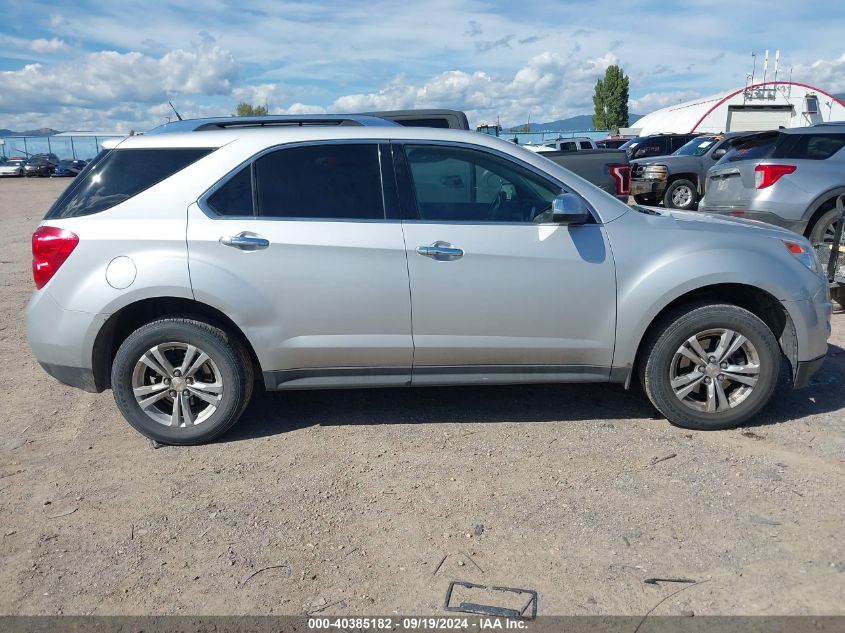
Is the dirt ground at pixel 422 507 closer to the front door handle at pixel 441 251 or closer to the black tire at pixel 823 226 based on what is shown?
the front door handle at pixel 441 251

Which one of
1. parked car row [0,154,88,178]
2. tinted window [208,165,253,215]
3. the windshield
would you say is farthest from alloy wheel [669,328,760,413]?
parked car row [0,154,88,178]

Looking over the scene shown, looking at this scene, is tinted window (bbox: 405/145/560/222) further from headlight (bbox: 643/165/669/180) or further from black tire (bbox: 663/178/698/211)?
black tire (bbox: 663/178/698/211)

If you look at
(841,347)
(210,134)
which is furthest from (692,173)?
(210,134)

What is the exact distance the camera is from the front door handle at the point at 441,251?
13.6 ft

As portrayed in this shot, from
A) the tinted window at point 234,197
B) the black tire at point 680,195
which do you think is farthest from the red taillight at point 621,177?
the tinted window at point 234,197

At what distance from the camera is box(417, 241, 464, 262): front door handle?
4152 mm

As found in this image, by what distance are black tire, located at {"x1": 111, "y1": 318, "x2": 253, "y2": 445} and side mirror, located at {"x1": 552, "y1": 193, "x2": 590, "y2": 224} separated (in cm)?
202

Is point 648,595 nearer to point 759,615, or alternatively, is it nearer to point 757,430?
point 759,615

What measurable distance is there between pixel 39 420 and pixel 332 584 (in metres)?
2.90

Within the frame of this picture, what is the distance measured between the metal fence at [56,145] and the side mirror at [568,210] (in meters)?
77.5

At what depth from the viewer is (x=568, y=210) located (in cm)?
410

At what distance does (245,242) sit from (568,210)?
1843 mm

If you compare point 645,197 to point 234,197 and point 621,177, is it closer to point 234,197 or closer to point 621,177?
point 621,177

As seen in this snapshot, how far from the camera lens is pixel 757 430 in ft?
14.7
